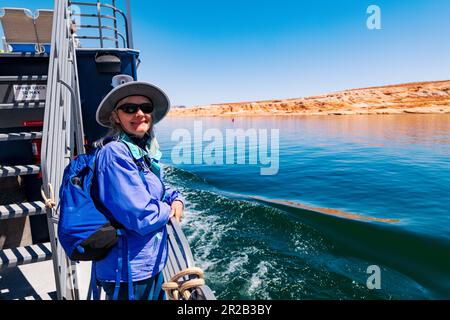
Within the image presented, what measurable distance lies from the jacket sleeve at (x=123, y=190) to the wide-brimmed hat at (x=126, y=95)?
1.88 feet

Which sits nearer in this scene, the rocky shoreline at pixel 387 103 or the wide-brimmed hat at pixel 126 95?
the wide-brimmed hat at pixel 126 95

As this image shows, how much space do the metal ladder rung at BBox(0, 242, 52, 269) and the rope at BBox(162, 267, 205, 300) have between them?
167 cm

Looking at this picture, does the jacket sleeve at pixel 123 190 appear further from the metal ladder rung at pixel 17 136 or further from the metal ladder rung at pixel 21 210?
the metal ladder rung at pixel 17 136

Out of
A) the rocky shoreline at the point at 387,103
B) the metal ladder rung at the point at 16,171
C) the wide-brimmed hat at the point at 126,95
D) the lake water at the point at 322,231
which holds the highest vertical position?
the rocky shoreline at the point at 387,103

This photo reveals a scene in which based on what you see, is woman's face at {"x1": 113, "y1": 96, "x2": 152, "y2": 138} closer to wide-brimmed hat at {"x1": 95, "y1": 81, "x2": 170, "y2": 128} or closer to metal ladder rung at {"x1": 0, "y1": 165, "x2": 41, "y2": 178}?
wide-brimmed hat at {"x1": 95, "y1": 81, "x2": 170, "y2": 128}

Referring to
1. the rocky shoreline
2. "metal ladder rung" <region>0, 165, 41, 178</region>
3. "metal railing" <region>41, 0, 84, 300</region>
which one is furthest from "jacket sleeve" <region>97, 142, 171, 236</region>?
the rocky shoreline

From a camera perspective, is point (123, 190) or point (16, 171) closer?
point (123, 190)

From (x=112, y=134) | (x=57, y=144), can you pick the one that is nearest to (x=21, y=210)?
(x=57, y=144)

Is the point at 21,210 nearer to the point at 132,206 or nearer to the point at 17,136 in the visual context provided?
the point at 17,136

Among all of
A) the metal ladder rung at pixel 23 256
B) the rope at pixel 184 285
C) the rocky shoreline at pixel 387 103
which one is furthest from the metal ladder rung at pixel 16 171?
the rocky shoreline at pixel 387 103

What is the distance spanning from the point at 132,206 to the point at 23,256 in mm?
1826

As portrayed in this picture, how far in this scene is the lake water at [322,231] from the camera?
17.4ft

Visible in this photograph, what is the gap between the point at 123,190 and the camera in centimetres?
185

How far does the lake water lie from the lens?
208 inches
